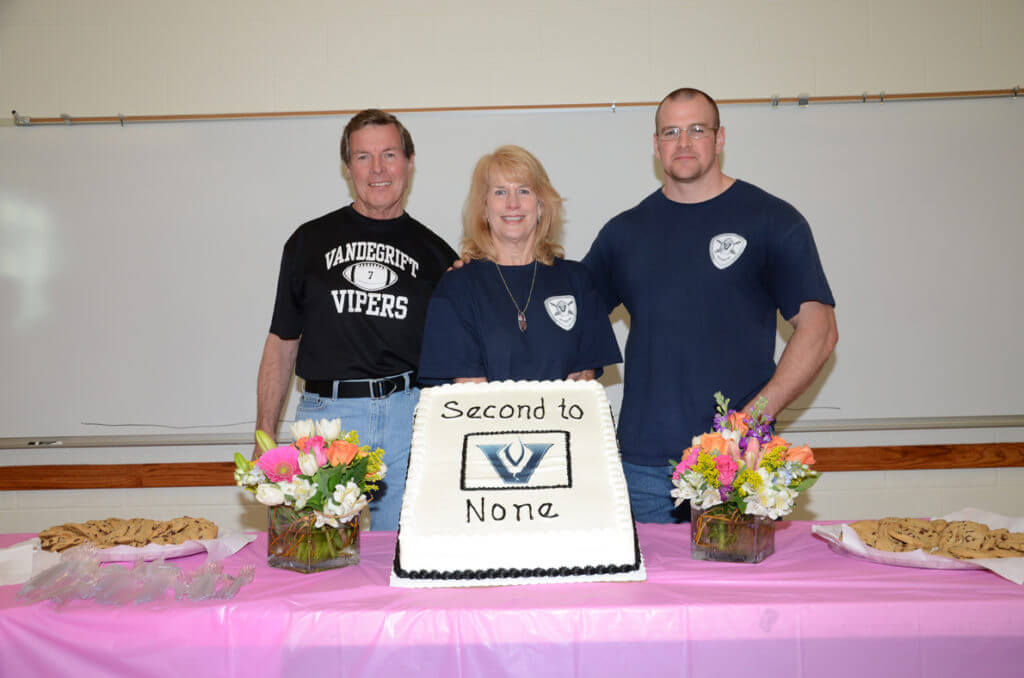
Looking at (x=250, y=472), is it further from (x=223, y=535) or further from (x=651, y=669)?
(x=651, y=669)

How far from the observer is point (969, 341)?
3561 mm

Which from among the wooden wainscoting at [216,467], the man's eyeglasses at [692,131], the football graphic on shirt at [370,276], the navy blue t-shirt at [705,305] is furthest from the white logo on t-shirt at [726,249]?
the wooden wainscoting at [216,467]

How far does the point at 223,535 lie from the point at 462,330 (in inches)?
31.8

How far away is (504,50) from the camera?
11.9 feet

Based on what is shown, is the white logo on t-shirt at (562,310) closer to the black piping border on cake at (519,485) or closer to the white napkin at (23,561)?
the black piping border on cake at (519,485)

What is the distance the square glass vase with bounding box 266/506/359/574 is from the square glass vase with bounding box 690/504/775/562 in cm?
76

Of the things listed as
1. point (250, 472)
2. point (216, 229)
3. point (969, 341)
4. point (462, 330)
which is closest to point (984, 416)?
point (969, 341)

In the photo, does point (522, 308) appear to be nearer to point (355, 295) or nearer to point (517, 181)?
point (517, 181)

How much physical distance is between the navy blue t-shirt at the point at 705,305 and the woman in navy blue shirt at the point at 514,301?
20 cm

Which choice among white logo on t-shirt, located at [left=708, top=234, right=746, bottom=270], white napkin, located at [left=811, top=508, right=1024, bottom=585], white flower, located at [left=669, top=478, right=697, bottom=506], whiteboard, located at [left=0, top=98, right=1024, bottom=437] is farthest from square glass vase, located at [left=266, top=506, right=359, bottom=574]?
whiteboard, located at [left=0, top=98, right=1024, bottom=437]

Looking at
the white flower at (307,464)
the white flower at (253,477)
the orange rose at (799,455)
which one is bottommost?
the white flower at (253,477)

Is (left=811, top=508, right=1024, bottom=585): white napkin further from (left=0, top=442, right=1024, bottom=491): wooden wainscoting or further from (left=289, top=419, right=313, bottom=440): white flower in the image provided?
(left=0, top=442, right=1024, bottom=491): wooden wainscoting

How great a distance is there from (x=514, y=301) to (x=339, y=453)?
756mm

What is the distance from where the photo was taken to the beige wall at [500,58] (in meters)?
3.60
